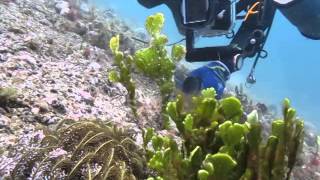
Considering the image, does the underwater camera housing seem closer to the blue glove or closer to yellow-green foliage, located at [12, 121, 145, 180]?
the blue glove

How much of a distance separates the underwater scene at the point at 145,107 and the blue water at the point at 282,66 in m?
22.3

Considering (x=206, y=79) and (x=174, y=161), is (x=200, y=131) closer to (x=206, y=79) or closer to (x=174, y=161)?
(x=174, y=161)

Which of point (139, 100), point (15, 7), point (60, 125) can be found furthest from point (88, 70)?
point (15, 7)

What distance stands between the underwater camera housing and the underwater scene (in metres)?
0.01

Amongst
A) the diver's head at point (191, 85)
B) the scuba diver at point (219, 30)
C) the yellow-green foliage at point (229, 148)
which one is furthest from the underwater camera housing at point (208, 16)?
the yellow-green foliage at point (229, 148)

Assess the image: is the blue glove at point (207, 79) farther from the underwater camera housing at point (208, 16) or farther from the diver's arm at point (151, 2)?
the diver's arm at point (151, 2)

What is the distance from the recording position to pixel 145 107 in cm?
457

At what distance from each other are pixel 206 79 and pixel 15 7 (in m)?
4.69

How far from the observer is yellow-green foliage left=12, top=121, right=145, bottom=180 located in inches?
105

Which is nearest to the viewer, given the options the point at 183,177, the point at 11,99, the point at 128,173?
the point at 183,177

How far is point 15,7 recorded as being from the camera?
7570 mm

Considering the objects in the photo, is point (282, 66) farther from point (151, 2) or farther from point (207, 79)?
point (207, 79)

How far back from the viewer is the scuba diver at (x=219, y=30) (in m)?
4.78

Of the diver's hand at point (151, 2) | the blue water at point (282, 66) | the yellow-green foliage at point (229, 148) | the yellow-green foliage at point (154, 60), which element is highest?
the diver's hand at point (151, 2)
